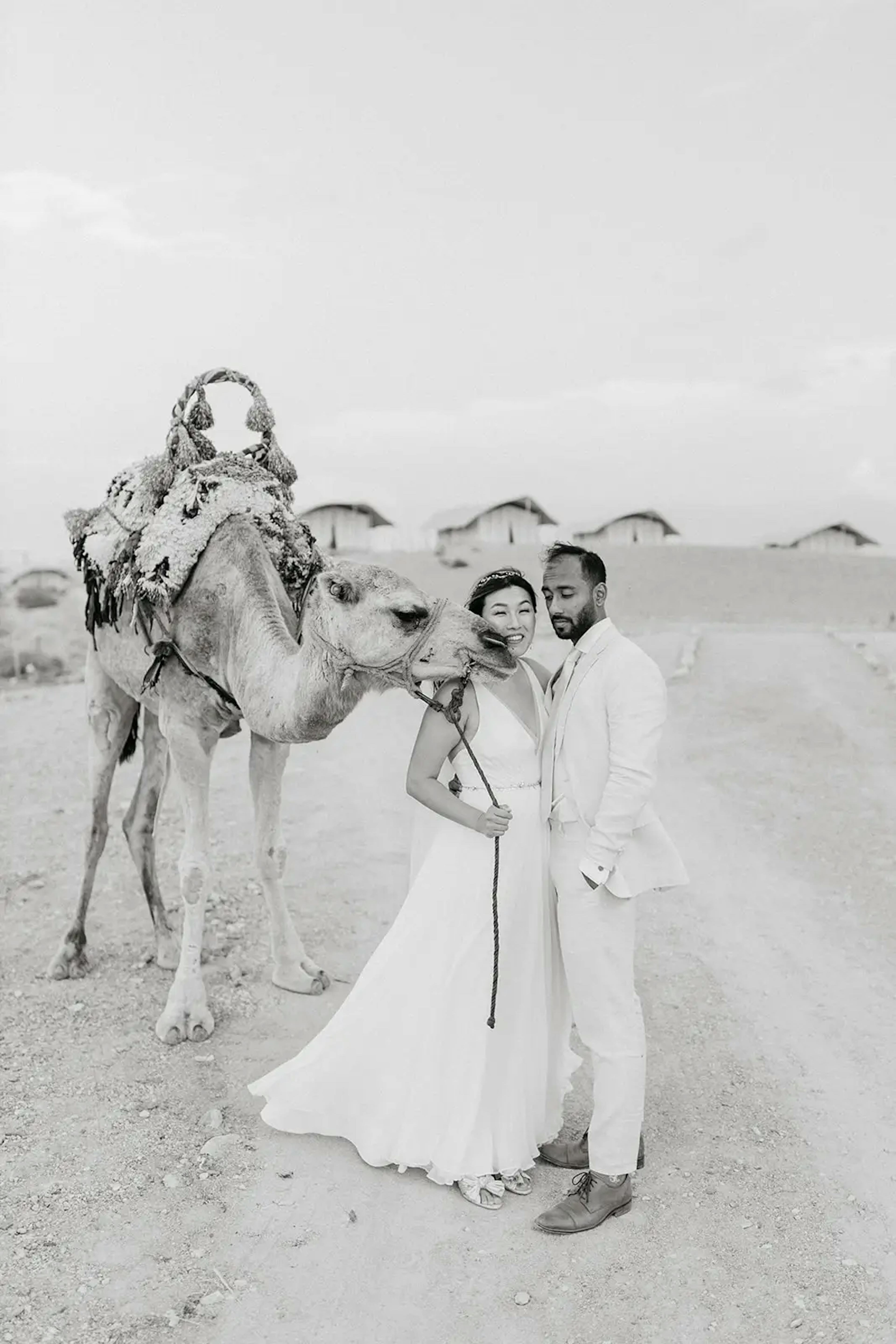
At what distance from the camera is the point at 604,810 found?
3.93m

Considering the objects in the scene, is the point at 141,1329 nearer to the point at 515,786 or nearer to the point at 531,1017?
the point at 531,1017

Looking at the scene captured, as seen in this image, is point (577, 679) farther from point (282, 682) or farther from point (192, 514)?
point (192, 514)

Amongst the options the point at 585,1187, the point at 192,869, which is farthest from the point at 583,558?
the point at 192,869

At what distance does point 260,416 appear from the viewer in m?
6.13

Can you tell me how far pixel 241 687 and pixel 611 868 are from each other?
6.95ft


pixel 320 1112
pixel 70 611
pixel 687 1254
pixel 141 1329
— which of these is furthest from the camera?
pixel 70 611

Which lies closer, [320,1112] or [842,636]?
[320,1112]

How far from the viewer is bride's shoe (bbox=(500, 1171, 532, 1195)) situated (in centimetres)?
428

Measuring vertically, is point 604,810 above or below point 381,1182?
above

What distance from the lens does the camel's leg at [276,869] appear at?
621 centimetres

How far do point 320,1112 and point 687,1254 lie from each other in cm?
155

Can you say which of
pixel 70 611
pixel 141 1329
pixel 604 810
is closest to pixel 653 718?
pixel 604 810

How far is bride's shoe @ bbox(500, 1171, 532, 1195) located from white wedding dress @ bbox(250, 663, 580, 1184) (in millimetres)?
38

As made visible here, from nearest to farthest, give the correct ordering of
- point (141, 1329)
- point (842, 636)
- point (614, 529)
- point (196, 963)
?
point (141, 1329) < point (196, 963) < point (842, 636) < point (614, 529)
